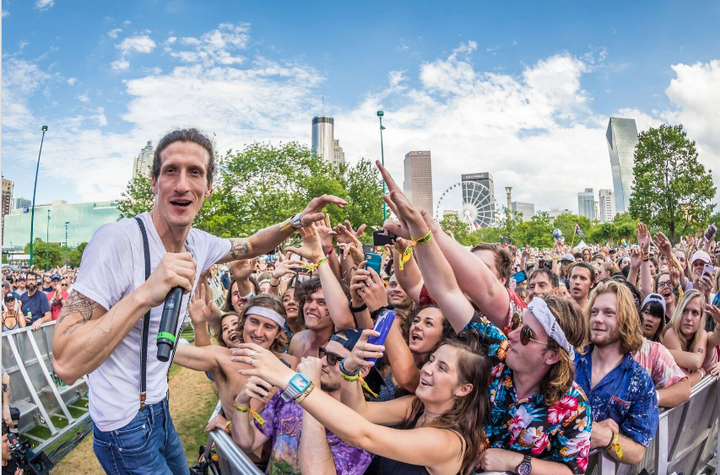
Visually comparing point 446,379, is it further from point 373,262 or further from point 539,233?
point 539,233

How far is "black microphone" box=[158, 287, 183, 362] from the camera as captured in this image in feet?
5.35

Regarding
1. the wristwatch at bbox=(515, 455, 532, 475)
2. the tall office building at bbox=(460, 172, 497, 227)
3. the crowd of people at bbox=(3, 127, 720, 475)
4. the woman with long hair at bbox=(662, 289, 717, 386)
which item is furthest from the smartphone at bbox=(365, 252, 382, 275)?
the tall office building at bbox=(460, 172, 497, 227)

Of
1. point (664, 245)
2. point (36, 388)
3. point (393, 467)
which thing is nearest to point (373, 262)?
point (393, 467)

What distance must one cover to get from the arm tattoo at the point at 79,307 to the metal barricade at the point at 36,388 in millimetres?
4681

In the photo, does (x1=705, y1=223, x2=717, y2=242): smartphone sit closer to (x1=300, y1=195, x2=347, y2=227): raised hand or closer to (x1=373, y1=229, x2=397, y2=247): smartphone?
(x1=373, y1=229, x2=397, y2=247): smartphone

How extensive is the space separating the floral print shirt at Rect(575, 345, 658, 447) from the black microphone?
271 centimetres

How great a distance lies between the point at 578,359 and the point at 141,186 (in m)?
34.1

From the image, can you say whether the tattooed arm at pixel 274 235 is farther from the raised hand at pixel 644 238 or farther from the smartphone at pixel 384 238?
the raised hand at pixel 644 238

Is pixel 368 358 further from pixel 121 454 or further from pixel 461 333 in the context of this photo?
pixel 121 454

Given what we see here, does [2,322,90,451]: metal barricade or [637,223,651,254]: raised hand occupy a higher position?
[637,223,651,254]: raised hand

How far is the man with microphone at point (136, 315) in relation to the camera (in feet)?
5.57

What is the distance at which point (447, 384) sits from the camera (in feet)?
7.72

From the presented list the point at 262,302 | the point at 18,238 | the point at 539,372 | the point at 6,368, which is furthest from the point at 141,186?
the point at 18,238

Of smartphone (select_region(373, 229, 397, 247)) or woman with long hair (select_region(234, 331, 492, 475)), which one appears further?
smartphone (select_region(373, 229, 397, 247))
